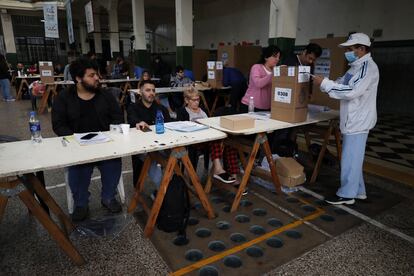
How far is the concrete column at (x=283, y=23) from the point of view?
17.2 ft

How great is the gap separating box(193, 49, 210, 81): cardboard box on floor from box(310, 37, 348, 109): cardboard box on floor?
4.66 meters

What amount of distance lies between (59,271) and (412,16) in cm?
735

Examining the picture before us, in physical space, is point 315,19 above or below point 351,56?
above

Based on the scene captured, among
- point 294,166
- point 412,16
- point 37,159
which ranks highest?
point 412,16

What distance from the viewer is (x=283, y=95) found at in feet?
8.95

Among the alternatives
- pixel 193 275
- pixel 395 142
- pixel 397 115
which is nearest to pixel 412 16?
pixel 397 115

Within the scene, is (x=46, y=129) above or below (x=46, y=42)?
below

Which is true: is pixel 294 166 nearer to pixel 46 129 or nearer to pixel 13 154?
pixel 13 154

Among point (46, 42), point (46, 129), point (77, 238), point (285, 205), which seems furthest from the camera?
point (46, 42)

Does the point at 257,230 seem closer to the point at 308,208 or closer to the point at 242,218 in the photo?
the point at 242,218

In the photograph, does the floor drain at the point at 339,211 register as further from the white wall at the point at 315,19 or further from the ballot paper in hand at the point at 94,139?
the white wall at the point at 315,19

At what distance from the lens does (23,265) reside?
1.85 meters

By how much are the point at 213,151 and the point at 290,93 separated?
908 mm

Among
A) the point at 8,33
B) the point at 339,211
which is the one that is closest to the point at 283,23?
the point at 339,211
